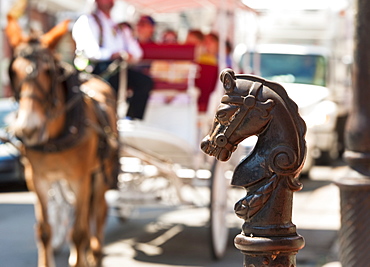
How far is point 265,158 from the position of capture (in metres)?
2.68

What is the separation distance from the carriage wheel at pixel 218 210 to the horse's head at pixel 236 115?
5.53m

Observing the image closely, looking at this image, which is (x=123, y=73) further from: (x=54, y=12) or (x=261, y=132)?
(x=54, y=12)

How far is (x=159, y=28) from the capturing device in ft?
43.2

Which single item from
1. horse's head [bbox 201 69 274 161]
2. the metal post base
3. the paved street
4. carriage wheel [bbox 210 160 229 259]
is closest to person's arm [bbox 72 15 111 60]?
carriage wheel [bbox 210 160 229 259]

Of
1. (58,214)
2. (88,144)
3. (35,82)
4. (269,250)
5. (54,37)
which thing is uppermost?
(54,37)

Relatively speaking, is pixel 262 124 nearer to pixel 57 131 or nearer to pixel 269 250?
pixel 269 250

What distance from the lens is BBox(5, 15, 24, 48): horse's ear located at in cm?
725

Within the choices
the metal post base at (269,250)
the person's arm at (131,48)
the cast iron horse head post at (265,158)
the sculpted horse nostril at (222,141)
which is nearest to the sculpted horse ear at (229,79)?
the cast iron horse head post at (265,158)

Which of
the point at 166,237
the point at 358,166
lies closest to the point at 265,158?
the point at 358,166

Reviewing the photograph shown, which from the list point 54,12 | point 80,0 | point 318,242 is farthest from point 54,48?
point 80,0

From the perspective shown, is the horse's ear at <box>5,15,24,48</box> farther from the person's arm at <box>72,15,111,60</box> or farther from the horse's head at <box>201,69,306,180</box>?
the horse's head at <box>201,69,306,180</box>

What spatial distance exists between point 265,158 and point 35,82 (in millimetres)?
4546

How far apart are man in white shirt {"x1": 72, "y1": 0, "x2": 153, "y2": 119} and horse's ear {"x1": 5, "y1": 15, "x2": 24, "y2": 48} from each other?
111 centimetres

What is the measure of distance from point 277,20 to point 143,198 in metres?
13.1
